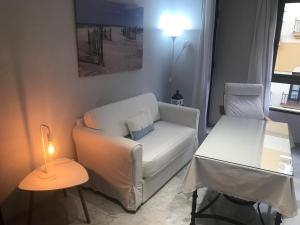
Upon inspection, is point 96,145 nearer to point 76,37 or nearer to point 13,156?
point 13,156

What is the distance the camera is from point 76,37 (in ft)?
7.93

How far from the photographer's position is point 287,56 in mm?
3848

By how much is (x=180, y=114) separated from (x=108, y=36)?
4.35 feet

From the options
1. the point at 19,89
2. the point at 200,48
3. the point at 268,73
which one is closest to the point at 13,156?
the point at 19,89

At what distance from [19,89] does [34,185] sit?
0.77 meters

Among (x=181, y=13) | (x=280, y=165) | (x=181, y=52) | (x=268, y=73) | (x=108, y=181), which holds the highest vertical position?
(x=181, y=13)

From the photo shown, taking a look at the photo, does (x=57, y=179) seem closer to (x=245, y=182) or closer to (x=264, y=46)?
(x=245, y=182)

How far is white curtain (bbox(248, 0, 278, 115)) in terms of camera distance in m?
3.48

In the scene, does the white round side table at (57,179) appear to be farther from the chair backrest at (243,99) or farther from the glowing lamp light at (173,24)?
the glowing lamp light at (173,24)

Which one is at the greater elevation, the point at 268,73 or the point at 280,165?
the point at 268,73

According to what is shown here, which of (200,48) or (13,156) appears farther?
(200,48)

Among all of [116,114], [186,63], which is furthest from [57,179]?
[186,63]

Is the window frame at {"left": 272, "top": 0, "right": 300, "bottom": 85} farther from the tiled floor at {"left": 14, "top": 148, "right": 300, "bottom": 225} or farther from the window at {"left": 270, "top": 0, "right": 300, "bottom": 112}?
the tiled floor at {"left": 14, "top": 148, "right": 300, "bottom": 225}

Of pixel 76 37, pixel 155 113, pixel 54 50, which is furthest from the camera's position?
pixel 155 113
